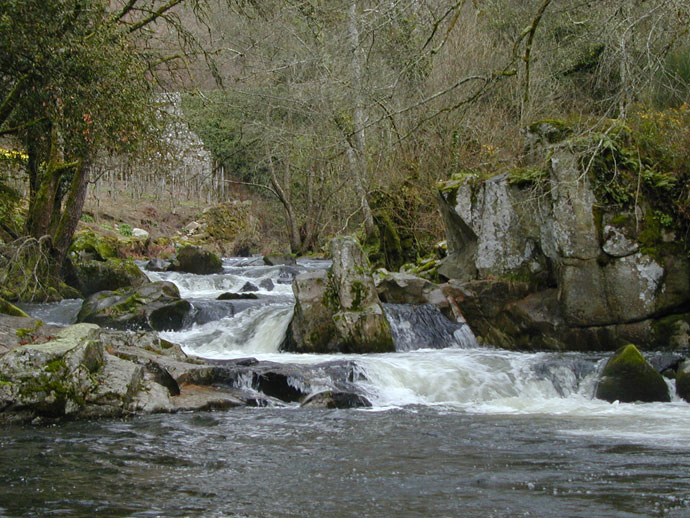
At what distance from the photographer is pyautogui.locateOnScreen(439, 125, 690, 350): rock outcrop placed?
11.4m

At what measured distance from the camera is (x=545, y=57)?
63.4ft

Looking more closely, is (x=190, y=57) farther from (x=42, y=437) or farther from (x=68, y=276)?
(x=42, y=437)

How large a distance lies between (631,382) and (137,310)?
9.28 metres

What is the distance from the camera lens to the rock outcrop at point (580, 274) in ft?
37.3

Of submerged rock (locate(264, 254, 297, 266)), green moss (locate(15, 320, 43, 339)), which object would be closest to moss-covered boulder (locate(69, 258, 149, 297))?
submerged rock (locate(264, 254, 297, 266))

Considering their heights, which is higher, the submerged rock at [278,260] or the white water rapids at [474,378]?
the submerged rock at [278,260]

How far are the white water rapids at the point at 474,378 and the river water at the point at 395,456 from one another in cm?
3

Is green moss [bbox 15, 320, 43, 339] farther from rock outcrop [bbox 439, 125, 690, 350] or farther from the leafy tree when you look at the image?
rock outcrop [bbox 439, 125, 690, 350]

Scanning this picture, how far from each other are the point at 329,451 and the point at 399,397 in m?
3.31

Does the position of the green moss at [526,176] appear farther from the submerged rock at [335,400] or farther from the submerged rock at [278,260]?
the submerged rock at [278,260]

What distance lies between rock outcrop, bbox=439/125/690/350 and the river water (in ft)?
5.77

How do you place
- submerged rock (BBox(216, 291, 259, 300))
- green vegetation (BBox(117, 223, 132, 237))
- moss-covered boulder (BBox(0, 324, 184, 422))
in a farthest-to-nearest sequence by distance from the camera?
green vegetation (BBox(117, 223, 132, 237)) < submerged rock (BBox(216, 291, 259, 300)) < moss-covered boulder (BBox(0, 324, 184, 422))

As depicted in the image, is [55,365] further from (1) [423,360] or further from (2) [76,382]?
(1) [423,360]

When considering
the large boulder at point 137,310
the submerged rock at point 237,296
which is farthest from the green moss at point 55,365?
the submerged rock at point 237,296
